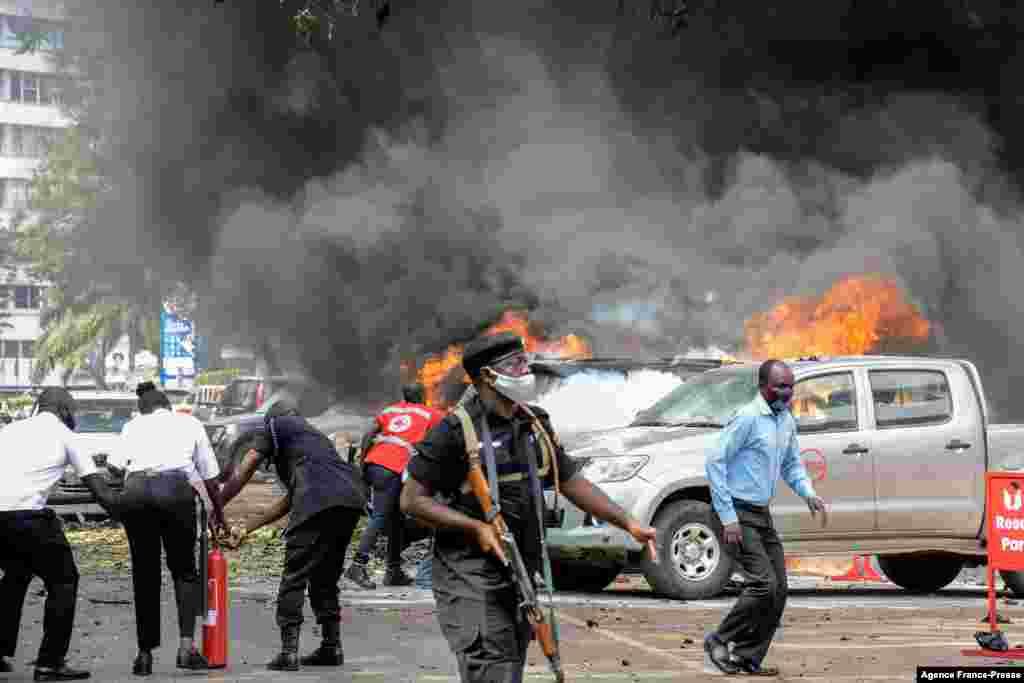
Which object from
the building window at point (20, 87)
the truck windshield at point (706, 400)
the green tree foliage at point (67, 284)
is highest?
the building window at point (20, 87)

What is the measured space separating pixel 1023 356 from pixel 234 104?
1413 centimetres

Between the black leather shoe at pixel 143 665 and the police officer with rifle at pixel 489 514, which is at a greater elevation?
the police officer with rifle at pixel 489 514

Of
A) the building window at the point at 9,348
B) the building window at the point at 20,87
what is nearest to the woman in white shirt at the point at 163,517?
the building window at the point at 20,87

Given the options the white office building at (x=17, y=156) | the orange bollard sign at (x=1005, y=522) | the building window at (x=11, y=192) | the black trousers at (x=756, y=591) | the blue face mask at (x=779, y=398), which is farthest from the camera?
the building window at (x=11, y=192)

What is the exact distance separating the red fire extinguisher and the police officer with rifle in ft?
12.3

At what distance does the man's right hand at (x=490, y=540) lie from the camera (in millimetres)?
5715

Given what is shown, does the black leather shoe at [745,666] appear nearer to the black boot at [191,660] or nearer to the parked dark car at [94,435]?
the black boot at [191,660]

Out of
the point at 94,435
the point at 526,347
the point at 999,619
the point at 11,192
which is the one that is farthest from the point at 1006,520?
the point at 11,192

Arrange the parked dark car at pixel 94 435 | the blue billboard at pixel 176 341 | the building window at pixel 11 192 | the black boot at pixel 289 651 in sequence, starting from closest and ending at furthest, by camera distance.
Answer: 1. the black boot at pixel 289 651
2. the parked dark car at pixel 94 435
3. the blue billboard at pixel 176 341
4. the building window at pixel 11 192

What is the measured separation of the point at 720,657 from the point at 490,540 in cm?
371

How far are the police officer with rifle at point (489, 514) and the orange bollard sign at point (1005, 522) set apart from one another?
4.67m

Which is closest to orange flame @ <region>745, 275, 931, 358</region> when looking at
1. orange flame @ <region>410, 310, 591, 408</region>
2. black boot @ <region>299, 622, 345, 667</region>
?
orange flame @ <region>410, 310, 591, 408</region>

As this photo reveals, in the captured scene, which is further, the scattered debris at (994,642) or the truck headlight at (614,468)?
the truck headlight at (614,468)

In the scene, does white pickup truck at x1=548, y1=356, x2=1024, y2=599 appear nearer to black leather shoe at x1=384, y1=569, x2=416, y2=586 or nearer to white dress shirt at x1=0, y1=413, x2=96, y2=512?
black leather shoe at x1=384, y1=569, x2=416, y2=586
